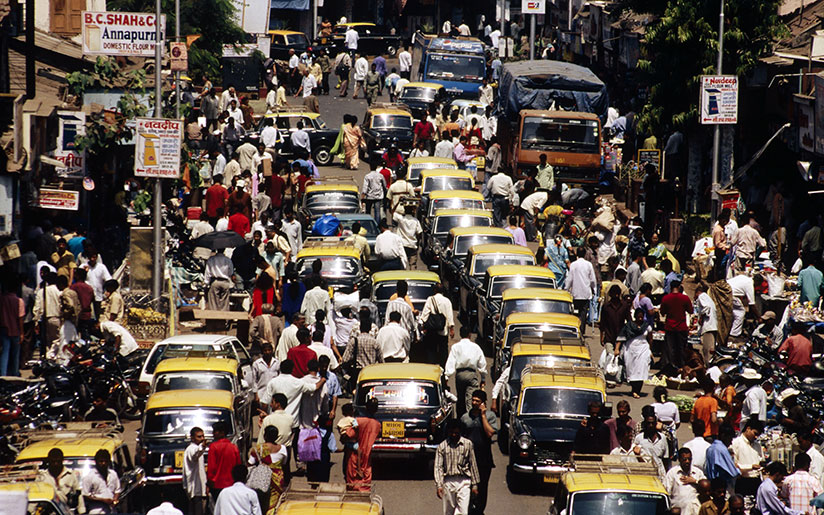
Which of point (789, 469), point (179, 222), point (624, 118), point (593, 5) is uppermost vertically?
point (593, 5)

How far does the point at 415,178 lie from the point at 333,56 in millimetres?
34949

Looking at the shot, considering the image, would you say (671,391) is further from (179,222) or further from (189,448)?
(179,222)

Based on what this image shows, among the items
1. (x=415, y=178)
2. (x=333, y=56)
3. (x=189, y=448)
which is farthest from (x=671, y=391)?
(x=333, y=56)

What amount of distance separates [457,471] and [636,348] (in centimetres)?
703

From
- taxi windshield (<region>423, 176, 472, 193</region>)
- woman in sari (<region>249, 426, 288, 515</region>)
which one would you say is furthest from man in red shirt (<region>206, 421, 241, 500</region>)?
taxi windshield (<region>423, 176, 472, 193</region>)

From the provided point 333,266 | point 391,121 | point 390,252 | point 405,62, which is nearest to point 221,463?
point 333,266

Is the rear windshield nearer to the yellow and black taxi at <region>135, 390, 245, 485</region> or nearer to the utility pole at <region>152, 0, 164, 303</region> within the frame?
the utility pole at <region>152, 0, 164, 303</region>

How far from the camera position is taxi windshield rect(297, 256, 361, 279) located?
24.9 metres

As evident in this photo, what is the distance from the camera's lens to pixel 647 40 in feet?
109

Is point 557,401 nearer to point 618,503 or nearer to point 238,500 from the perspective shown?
point 618,503

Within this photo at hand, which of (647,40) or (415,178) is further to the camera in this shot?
(415,178)

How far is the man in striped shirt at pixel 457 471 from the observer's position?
14.7 meters

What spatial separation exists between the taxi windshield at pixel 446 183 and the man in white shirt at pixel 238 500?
67.1 feet

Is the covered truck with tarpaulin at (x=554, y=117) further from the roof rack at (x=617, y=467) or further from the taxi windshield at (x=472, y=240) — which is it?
the roof rack at (x=617, y=467)
